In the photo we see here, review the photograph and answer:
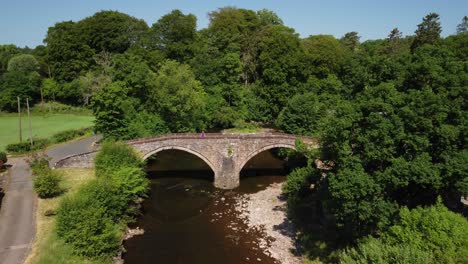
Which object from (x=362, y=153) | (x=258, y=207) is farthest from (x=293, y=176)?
(x=362, y=153)

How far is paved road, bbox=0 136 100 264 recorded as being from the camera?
67.5ft

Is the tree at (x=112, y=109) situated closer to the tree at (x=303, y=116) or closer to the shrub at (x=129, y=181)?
the shrub at (x=129, y=181)

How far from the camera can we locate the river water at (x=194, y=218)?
79.7 feet

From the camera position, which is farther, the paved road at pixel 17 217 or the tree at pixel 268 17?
the tree at pixel 268 17

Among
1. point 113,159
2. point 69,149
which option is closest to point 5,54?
point 69,149

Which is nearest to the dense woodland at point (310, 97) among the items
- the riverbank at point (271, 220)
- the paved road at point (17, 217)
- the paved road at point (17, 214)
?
the riverbank at point (271, 220)

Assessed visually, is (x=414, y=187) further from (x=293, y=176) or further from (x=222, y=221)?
(x=222, y=221)

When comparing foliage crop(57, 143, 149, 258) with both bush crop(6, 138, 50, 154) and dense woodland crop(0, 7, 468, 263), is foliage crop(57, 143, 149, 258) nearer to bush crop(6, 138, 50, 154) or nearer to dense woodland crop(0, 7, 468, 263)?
dense woodland crop(0, 7, 468, 263)

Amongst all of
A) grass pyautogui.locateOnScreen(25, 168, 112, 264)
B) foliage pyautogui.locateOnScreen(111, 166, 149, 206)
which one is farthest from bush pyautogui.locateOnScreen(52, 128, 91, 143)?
foliage pyautogui.locateOnScreen(111, 166, 149, 206)

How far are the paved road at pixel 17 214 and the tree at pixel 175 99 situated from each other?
12.0 meters

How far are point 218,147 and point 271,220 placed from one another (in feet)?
31.0

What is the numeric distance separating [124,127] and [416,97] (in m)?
30.6

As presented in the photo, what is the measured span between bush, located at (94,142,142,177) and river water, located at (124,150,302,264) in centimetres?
451

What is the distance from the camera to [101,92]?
37.9 metres
